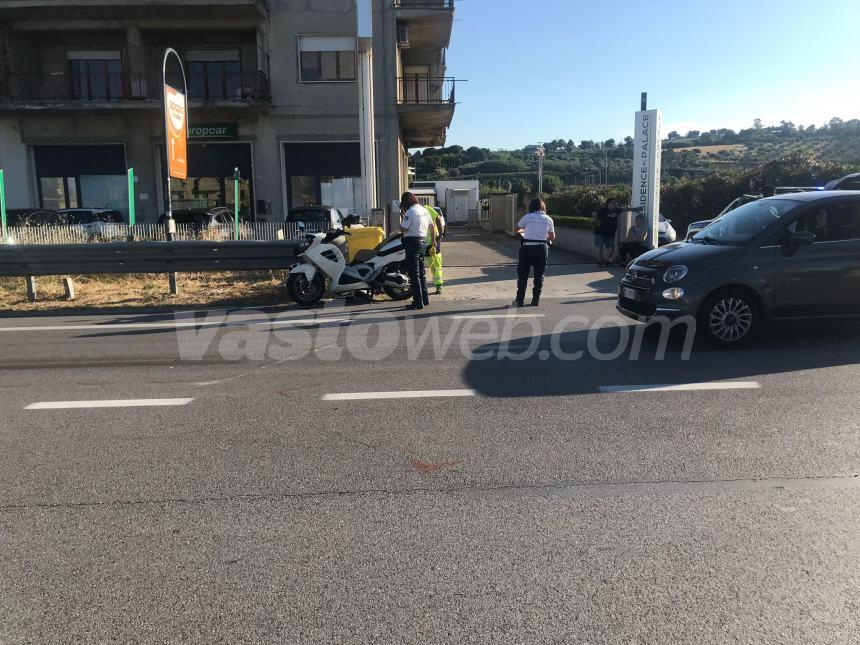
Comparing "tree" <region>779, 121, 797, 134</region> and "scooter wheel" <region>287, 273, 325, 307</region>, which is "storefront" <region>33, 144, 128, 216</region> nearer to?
"scooter wheel" <region>287, 273, 325, 307</region>

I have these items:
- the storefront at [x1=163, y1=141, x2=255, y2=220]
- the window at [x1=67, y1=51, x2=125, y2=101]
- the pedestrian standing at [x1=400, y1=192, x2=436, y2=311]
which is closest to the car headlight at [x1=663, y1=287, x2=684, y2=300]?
the pedestrian standing at [x1=400, y1=192, x2=436, y2=311]

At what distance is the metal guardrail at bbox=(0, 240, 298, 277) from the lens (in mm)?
11664

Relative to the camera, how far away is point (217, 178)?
89.2 ft

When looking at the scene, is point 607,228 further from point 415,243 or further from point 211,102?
point 211,102

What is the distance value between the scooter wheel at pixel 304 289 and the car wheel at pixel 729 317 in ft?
20.0

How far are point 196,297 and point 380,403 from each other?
7346mm

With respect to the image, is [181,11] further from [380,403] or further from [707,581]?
[707,581]

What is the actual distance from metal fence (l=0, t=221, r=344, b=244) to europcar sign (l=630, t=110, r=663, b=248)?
8291 millimetres

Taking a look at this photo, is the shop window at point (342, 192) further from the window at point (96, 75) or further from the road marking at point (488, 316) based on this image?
the road marking at point (488, 316)

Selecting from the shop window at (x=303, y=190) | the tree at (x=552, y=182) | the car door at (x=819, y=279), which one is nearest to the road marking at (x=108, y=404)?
the car door at (x=819, y=279)

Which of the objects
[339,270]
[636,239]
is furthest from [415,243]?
[636,239]

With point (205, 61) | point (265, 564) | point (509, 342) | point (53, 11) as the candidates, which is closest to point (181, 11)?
point (205, 61)

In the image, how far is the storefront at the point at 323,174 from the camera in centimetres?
2662

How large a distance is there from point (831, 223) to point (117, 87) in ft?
87.5
